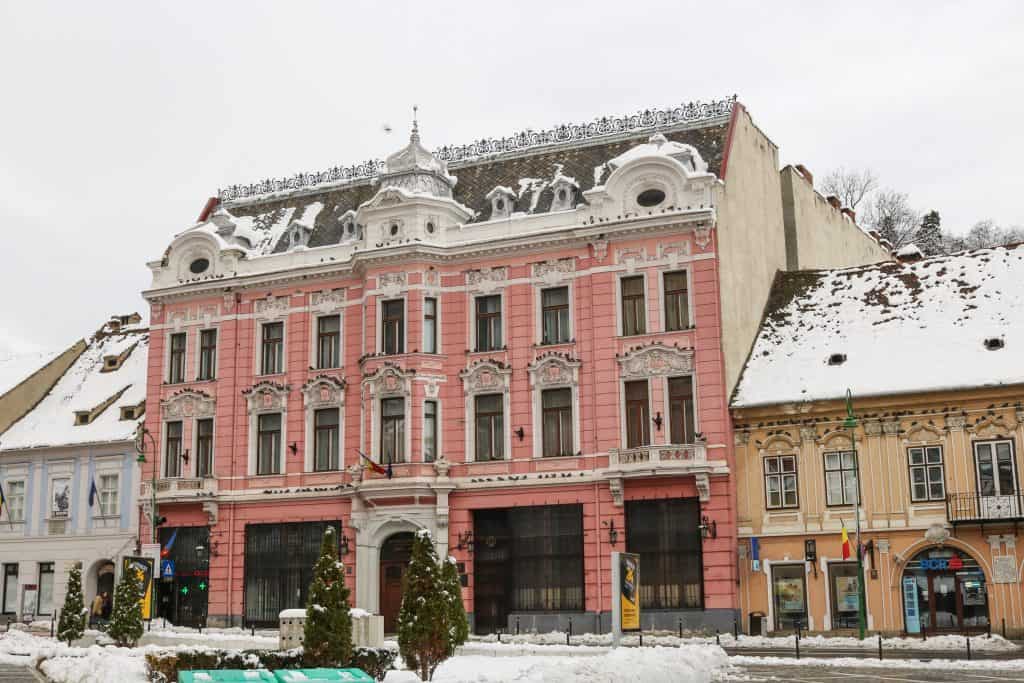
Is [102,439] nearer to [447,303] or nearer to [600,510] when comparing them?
[447,303]

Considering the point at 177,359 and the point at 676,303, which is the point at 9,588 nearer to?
the point at 177,359

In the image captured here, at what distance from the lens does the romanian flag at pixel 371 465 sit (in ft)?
146

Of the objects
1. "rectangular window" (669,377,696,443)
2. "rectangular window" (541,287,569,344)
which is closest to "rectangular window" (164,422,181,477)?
"rectangular window" (541,287,569,344)

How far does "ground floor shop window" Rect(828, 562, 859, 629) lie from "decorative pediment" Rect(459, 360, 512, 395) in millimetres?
12257

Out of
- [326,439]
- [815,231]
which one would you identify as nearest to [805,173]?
[815,231]

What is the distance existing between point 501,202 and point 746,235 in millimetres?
8742

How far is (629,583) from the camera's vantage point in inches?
1168

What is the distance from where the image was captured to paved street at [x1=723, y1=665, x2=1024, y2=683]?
1046 inches

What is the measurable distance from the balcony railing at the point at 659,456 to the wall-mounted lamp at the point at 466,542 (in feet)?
18.5

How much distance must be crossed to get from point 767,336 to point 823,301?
7.87ft

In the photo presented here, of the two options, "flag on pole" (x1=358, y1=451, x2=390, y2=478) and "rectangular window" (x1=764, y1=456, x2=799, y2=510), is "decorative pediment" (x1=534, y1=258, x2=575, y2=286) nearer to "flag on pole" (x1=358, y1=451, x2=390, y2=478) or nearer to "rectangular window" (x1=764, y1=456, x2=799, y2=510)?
"flag on pole" (x1=358, y1=451, x2=390, y2=478)

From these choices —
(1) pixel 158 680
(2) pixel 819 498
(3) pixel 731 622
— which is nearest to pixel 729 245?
(2) pixel 819 498

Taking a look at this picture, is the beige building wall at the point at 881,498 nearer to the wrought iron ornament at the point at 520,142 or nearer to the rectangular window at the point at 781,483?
the rectangular window at the point at 781,483

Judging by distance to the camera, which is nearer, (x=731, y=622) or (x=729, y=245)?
(x=731, y=622)
